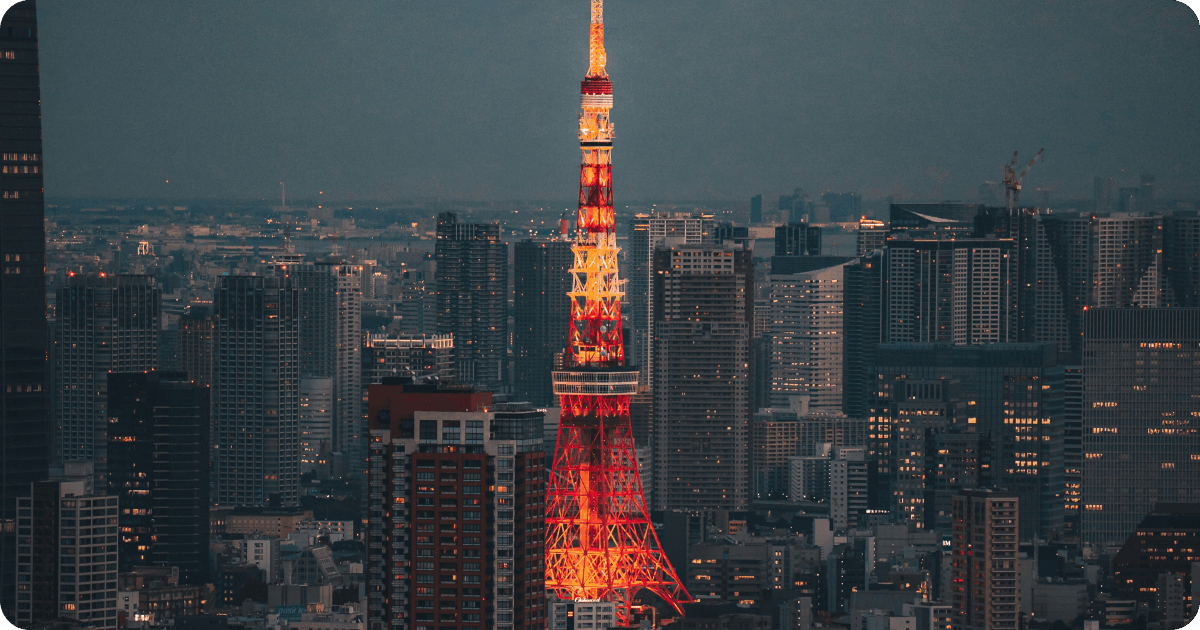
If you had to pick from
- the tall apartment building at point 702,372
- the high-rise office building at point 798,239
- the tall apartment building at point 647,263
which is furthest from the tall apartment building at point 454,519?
the high-rise office building at point 798,239

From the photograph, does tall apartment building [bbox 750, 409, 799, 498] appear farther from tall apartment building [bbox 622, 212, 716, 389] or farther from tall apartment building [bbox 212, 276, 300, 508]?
tall apartment building [bbox 212, 276, 300, 508]

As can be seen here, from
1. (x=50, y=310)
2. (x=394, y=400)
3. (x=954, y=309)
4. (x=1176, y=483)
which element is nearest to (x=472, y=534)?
(x=394, y=400)

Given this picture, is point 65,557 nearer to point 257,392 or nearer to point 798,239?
point 257,392

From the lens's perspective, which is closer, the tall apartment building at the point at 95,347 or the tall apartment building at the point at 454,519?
the tall apartment building at the point at 454,519

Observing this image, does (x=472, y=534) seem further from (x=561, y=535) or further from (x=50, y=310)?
(x=50, y=310)

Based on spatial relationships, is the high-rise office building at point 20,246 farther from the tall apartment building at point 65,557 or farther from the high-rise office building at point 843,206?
the high-rise office building at point 843,206
